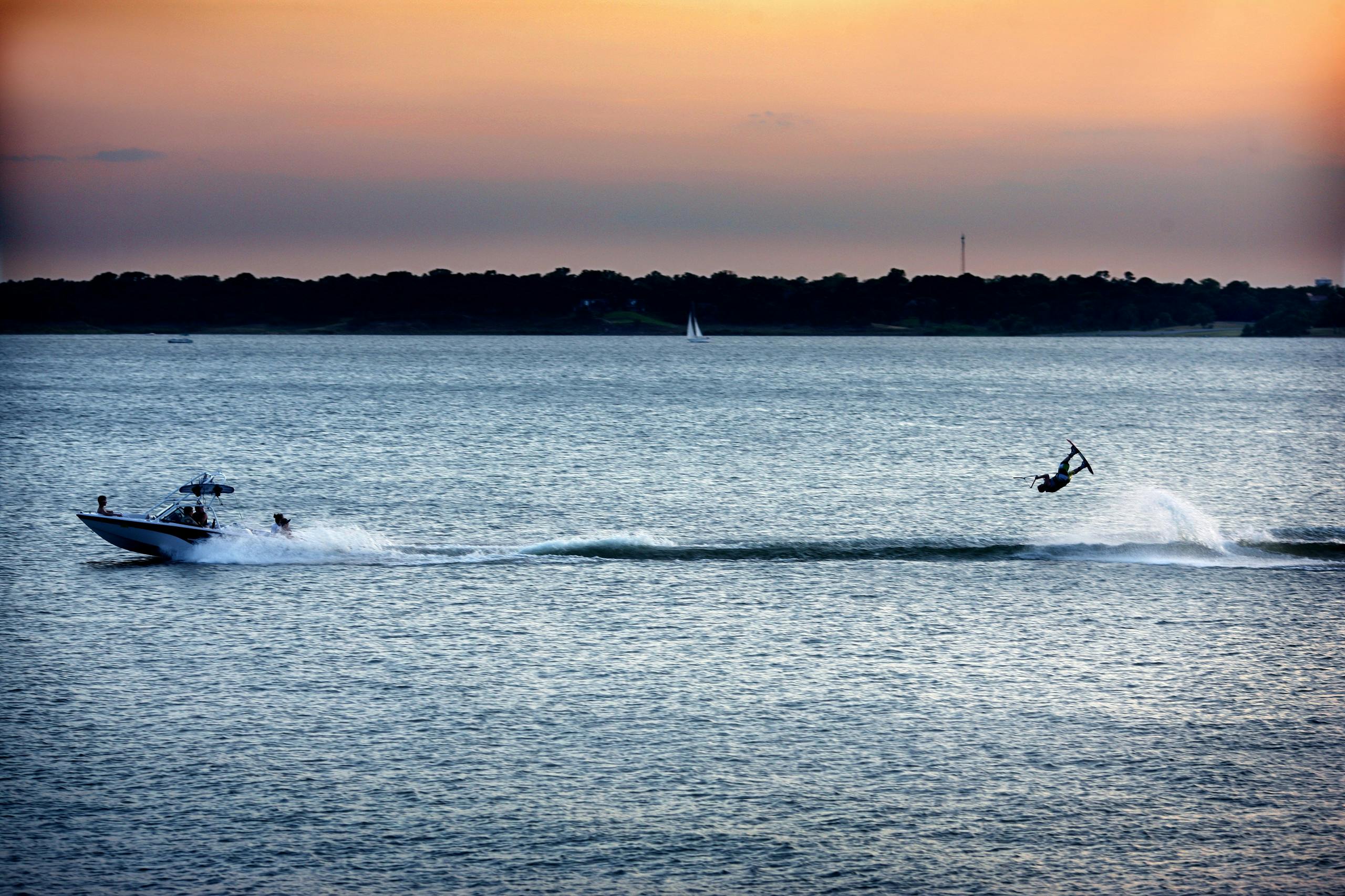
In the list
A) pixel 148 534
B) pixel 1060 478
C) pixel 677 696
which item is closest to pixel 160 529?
pixel 148 534

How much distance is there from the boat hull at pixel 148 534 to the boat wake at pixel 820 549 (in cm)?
45

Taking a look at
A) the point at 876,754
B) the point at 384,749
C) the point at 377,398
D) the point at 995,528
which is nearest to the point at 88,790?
Answer: the point at 384,749

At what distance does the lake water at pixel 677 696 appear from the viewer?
26.5 meters

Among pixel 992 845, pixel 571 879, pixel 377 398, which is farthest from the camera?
pixel 377 398

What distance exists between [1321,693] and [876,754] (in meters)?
14.5

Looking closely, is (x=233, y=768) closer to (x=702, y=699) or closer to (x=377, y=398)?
(x=702, y=699)

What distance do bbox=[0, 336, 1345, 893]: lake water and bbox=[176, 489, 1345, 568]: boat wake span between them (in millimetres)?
264

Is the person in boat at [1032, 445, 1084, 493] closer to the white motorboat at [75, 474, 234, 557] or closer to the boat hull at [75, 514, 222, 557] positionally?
the white motorboat at [75, 474, 234, 557]

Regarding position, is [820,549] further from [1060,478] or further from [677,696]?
[677,696]

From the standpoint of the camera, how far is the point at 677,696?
3672 cm

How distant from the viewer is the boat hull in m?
54.6

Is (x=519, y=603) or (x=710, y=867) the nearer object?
(x=710, y=867)

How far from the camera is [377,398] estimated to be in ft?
599

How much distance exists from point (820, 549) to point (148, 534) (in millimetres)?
29117
